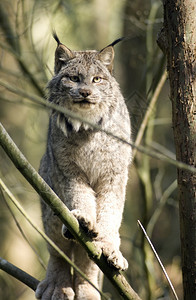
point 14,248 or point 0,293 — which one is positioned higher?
point 14,248

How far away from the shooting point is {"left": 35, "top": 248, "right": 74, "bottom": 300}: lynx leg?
4996 mm

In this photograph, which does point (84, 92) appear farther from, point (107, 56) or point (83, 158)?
point (107, 56)

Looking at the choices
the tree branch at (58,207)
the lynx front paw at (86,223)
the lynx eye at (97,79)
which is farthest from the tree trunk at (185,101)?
the lynx eye at (97,79)

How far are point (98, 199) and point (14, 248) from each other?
5.55 meters

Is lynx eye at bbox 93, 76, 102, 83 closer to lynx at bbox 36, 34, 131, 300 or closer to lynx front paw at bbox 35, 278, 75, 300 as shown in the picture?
lynx at bbox 36, 34, 131, 300

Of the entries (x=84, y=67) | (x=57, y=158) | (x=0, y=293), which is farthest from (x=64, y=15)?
(x=0, y=293)

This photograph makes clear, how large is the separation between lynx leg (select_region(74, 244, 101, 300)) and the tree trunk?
51.1 inches

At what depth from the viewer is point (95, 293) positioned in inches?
202

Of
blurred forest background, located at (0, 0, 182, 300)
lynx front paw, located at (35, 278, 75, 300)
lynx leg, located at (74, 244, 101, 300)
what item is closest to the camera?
lynx front paw, located at (35, 278, 75, 300)

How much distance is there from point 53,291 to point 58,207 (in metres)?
1.83

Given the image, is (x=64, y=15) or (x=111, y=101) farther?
(x=64, y=15)

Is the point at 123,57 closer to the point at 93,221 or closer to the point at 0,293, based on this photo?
the point at 0,293

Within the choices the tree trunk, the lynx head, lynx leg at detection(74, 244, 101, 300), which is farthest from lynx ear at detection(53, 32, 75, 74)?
lynx leg at detection(74, 244, 101, 300)

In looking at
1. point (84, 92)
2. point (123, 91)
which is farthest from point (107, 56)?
point (123, 91)
